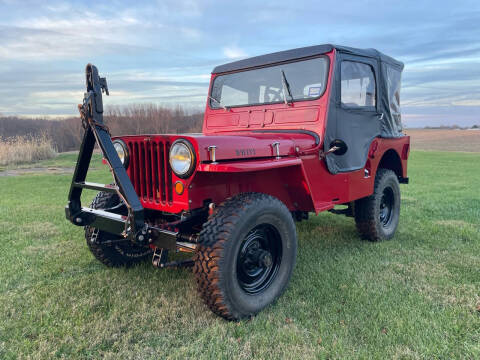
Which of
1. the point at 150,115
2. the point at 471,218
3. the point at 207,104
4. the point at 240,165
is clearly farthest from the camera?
the point at 150,115

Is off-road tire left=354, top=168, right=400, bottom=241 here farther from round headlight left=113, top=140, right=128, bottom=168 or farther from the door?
round headlight left=113, top=140, right=128, bottom=168

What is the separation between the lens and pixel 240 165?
106 inches

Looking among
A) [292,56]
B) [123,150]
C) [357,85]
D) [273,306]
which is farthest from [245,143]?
[357,85]

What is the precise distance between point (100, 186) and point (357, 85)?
3.10 meters

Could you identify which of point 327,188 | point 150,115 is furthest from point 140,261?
point 150,115

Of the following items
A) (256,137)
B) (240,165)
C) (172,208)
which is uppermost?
(256,137)

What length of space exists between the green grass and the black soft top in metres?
2.31

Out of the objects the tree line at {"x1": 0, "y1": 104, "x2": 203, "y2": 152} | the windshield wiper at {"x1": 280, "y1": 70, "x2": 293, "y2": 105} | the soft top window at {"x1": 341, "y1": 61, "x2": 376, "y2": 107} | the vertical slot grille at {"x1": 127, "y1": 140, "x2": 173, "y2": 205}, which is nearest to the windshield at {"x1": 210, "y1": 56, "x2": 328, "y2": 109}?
the windshield wiper at {"x1": 280, "y1": 70, "x2": 293, "y2": 105}

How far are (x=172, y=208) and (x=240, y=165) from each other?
2.23ft

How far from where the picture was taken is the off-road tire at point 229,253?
260 cm

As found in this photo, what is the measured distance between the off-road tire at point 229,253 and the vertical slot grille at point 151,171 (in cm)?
51

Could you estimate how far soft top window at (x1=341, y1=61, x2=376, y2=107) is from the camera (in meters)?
3.98

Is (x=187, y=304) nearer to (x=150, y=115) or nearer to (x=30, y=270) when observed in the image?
(x=30, y=270)

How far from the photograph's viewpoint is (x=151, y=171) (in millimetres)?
3062
